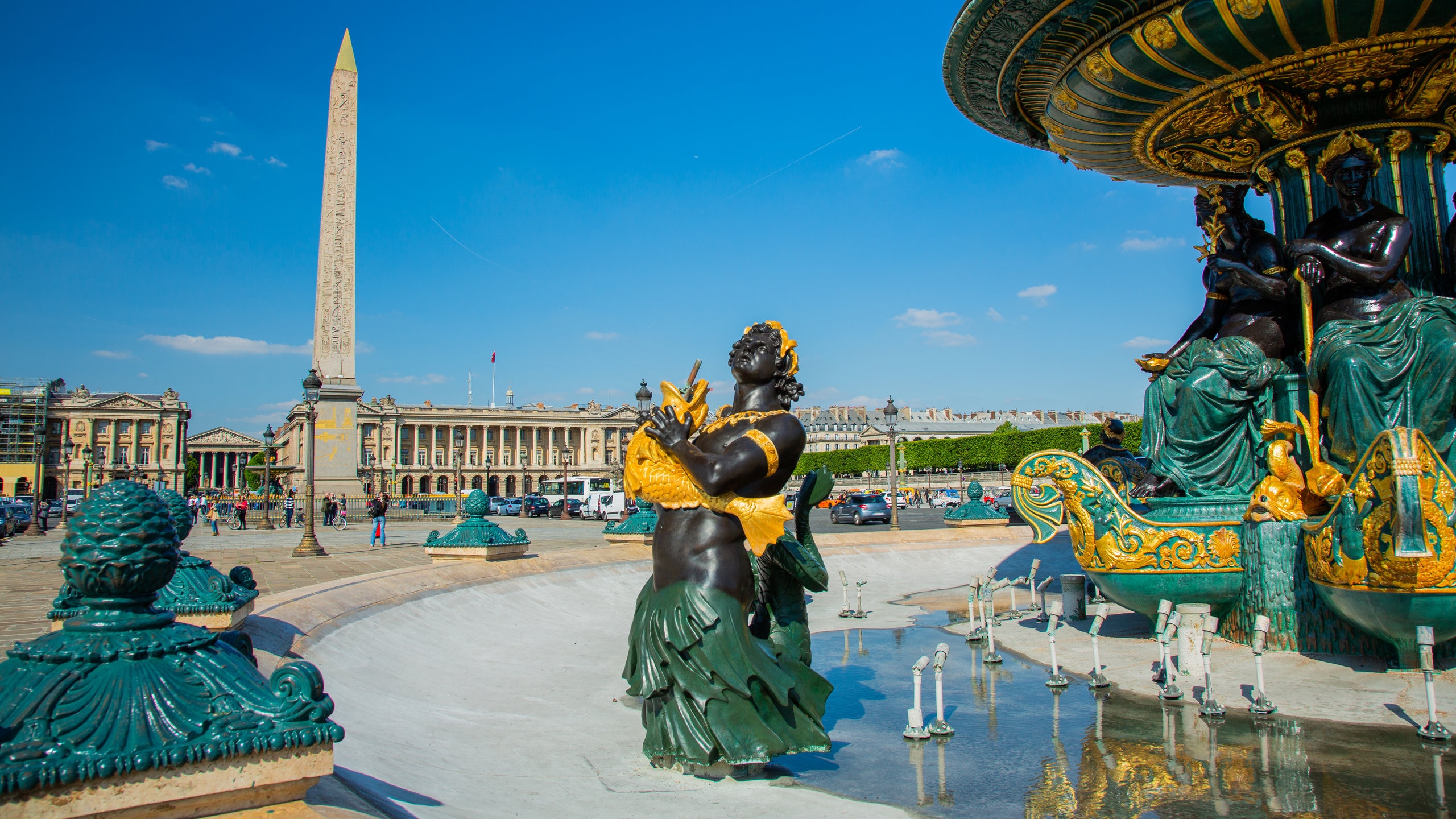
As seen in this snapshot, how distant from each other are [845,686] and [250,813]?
451 centimetres

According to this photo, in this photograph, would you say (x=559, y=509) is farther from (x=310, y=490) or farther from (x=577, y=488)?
(x=310, y=490)

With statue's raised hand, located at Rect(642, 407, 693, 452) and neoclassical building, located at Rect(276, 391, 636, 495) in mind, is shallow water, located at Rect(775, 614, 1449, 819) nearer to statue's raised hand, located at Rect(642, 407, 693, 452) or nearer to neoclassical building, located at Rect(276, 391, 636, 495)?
statue's raised hand, located at Rect(642, 407, 693, 452)

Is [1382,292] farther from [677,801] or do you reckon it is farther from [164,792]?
[164,792]

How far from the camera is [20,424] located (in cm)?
6944

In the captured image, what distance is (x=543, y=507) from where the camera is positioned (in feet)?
170

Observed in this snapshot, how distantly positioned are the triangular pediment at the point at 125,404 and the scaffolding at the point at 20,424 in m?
16.2

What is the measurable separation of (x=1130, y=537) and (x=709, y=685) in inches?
201

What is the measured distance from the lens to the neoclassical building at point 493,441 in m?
114

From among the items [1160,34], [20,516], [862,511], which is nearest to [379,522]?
[1160,34]

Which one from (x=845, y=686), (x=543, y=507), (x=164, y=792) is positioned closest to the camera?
(x=164, y=792)

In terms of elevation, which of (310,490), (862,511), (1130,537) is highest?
(310,490)

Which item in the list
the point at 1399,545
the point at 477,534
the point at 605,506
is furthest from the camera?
the point at 605,506

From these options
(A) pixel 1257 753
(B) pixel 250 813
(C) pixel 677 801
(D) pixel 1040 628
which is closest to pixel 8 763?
(B) pixel 250 813

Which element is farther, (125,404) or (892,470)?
(125,404)
